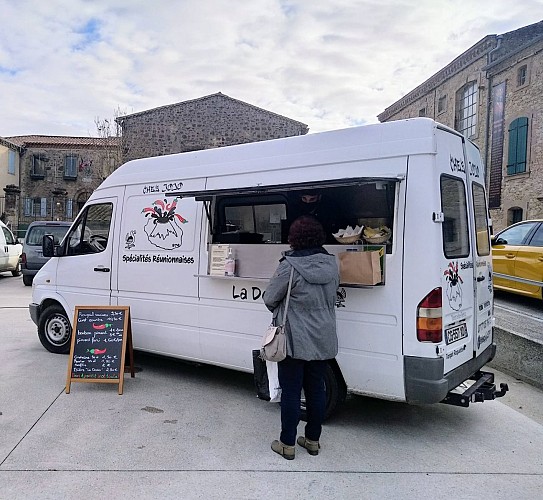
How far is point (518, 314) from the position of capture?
7.18 metres

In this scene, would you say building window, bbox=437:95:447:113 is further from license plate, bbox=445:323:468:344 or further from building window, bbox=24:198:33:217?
building window, bbox=24:198:33:217

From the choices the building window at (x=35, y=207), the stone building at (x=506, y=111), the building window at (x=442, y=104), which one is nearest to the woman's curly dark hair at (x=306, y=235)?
the stone building at (x=506, y=111)

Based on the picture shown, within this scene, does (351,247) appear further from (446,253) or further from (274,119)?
(274,119)

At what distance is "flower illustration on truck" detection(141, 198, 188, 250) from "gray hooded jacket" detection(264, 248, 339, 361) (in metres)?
1.90

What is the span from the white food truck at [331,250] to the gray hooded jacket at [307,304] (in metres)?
0.44

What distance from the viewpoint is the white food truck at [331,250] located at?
12.2ft

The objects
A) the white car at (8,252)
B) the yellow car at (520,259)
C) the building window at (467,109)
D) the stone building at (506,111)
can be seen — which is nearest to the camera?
the yellow car at (520,259)

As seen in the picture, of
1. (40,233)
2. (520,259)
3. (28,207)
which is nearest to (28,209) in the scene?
(28,207)

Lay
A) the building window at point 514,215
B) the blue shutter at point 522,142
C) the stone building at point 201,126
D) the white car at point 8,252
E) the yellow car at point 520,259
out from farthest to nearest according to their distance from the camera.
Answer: the stone building at point 201,126, the building window at point 514,215, the blue shutter at point 522,142, the white car at point 8,252, the yellow car at point 520,259

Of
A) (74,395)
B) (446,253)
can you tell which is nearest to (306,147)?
(446,253)

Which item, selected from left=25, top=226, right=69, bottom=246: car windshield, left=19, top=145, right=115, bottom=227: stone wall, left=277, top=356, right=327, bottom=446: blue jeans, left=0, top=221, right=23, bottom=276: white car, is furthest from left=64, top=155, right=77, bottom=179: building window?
left=277, top=356, right=327, bottom=446: blue jeans

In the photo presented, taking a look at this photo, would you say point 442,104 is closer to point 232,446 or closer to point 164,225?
point 164,225

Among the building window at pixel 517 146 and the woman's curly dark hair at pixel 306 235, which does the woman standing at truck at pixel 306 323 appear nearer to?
the woman's curly dark hair at pixel 306 235

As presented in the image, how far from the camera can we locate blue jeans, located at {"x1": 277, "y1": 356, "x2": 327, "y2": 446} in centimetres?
358
